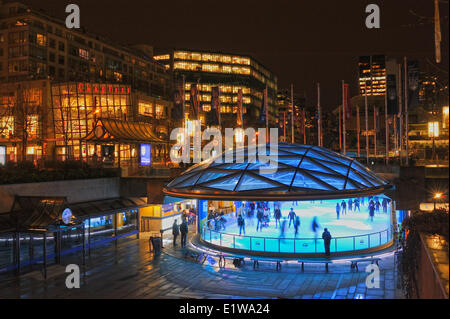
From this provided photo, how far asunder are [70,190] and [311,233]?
1509cm

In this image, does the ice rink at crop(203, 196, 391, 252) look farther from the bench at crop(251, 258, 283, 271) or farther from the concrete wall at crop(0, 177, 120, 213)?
the concrete wall at crop(0, 177, 120, 213)

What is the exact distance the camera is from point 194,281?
16828 mm

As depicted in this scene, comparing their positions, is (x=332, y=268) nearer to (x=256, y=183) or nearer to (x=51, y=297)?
(x=256, y=183)

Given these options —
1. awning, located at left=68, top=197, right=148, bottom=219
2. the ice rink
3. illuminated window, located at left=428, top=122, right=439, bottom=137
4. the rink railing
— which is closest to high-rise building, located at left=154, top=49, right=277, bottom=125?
illuminated window, located at left=428, top=122, right=439, bottom=137

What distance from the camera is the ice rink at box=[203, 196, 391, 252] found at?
20.2 metres

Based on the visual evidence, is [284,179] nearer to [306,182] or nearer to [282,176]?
[282,176]

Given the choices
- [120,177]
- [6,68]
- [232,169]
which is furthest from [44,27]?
[232,169]

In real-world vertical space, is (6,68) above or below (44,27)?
below

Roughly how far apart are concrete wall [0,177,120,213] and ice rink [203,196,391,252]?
26.5ft

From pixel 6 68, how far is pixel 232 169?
63821mm

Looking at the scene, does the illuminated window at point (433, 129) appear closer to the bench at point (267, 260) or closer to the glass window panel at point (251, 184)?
the glass window panel at point (251, 184)

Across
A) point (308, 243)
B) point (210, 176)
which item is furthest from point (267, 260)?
point (210, 176)

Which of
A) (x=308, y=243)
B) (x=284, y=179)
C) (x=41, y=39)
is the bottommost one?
(x=308, y=243)

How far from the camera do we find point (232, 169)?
23062mm
